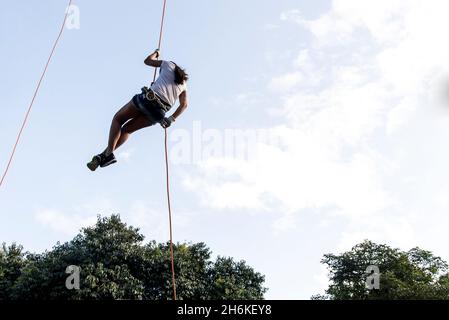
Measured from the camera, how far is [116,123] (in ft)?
23.2

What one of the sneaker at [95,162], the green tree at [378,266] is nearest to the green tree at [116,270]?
the green tree at [378,266]

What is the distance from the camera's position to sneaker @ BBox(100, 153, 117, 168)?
716 cm

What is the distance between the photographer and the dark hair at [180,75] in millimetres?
7180

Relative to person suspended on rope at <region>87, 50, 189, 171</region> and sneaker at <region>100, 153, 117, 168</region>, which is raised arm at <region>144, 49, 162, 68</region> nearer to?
person suspended on rope at <region>87, 50, 189, 171</region>

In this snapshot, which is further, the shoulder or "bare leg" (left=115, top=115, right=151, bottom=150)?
"bare leg" (left=115, top=115, right=151, bottom=150)

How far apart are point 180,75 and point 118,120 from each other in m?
1.19

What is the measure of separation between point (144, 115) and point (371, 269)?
4214 centimetres

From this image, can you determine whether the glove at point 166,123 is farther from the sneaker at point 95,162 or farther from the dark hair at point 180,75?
the sneaker at point 95,162

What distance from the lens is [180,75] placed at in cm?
720

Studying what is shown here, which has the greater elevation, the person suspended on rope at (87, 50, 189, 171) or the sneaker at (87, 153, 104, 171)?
the person suspended on rope at (87, 50, 189, 171)

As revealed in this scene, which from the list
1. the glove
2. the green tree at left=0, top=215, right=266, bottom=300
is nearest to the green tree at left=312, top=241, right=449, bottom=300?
the green tree at left=0, top=215, right=266, bottom=300

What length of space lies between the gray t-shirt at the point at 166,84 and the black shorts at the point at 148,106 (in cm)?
21

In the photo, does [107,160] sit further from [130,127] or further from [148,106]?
[148,106]
